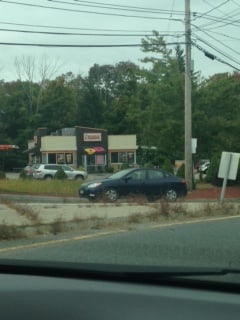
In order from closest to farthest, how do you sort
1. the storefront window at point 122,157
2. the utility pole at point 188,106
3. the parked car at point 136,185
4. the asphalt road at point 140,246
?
the asphalt road at point 140,246, the parked car at point 136,185, the utility pole at point 188,106, the storefront window at point 122,157

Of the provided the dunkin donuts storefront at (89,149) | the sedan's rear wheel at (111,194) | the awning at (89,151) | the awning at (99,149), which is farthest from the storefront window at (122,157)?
the sedan's rear wheel at (111,194)

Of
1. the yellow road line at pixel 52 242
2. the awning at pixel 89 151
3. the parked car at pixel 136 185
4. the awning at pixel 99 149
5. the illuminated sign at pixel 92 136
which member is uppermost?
the illuminated sign at pixel 92 136

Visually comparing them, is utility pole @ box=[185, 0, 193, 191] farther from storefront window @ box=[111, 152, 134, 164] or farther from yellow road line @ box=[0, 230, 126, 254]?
storefront window @ box=[111, 152, 134, 164]

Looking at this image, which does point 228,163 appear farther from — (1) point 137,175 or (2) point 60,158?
(2) point 60,158

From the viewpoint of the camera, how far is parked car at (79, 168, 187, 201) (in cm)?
2347

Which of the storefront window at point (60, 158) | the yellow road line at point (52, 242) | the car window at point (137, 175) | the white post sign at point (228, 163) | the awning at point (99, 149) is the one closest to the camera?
the yellow road line at point (52, 242)

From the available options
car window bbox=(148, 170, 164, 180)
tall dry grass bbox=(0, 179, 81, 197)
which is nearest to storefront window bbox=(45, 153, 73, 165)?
tall dry grass bbox=(0, 179, 81, 197)

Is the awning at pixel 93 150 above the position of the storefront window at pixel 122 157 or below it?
above

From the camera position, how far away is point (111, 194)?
23.4 meters

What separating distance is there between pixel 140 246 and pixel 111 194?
1371cm

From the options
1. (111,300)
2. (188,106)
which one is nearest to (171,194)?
(188,106)

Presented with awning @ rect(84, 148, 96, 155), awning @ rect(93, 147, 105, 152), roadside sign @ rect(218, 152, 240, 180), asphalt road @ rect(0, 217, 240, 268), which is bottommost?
asphalt road @ rect(0, 217, 240, 268)

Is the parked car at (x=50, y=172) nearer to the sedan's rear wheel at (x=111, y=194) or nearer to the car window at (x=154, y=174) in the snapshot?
the car window at (x=154, y=174)

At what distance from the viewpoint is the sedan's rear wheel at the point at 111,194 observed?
75.5 feet
